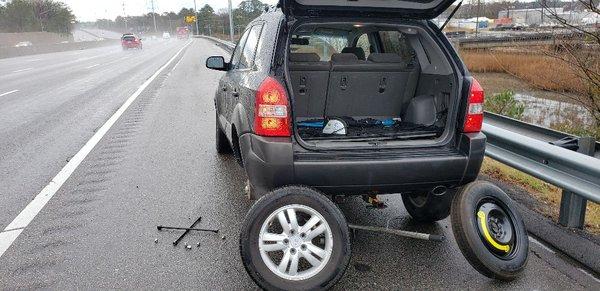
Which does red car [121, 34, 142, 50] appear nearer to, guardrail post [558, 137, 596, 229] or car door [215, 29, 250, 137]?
car door [215, 29, 250, 137]

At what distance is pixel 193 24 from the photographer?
12756 centimetres

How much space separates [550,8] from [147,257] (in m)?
5.92

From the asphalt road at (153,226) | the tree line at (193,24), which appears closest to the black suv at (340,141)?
the asphalt road at (153,226)

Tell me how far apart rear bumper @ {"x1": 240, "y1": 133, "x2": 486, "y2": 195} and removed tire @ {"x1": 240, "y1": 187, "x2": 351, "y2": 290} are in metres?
0.12

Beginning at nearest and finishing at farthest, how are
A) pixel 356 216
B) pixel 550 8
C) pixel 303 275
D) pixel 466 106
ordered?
1. pixel 303 275
2. pixel 466 106
3. pixel 356 216
4. pixel 550 8

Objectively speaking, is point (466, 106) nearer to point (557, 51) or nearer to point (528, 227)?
point (528, 227)

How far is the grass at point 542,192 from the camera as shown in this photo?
421cm

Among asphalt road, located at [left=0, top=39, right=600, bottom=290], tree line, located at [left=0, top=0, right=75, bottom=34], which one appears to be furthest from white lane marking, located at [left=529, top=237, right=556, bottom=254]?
tree line, located at [left=0, top=0, right=75, bottom=34]

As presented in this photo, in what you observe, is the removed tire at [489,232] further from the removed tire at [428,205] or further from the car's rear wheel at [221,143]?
the car's rear wheel at [221,143]

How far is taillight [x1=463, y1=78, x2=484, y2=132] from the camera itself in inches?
136

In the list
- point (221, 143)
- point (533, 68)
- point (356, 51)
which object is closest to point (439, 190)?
point (356, 51)

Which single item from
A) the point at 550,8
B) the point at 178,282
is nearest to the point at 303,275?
the point at 178,282

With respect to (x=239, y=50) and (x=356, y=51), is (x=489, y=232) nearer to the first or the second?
(x=356, y=51)

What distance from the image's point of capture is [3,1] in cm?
7050
